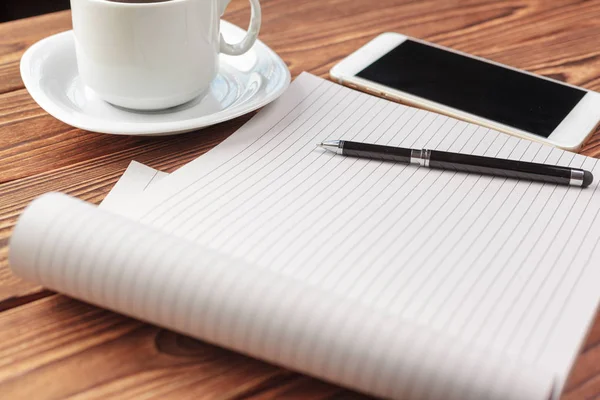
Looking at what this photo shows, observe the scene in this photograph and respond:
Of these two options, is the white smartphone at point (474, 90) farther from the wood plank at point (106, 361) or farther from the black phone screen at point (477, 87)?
the wood plank at point (106, 361)

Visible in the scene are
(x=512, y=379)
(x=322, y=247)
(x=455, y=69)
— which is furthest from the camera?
(x=455, y=69)

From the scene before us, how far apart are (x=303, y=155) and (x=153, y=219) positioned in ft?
0.52

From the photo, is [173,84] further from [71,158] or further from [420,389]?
[420,389]

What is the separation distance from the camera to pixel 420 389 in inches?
15.0

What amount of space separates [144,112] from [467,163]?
30 centimetres

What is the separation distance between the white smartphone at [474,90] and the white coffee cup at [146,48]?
0.61 feet

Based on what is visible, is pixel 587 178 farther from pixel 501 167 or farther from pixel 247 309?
pixel 247 309

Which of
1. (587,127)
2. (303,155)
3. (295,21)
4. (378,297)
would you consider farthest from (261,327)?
(295,21)

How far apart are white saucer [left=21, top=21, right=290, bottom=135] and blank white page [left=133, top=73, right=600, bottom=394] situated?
0.11 ft

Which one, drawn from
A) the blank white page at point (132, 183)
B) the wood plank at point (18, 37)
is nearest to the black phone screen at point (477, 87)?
the blank white page at point (132, 183)

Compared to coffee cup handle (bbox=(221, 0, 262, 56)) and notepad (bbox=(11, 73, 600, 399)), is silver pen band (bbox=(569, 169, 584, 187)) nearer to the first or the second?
notepad (bbox=(11, 73, 600, 399))

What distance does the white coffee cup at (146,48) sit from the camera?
0.58 meters

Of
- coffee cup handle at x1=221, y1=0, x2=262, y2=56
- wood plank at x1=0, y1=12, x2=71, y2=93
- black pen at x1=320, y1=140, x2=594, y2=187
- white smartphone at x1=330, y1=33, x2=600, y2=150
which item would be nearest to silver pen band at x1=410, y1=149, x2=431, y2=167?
black pen at x1=320, y1=140, x2=594, y2=187

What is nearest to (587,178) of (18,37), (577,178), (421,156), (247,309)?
(577,178)
